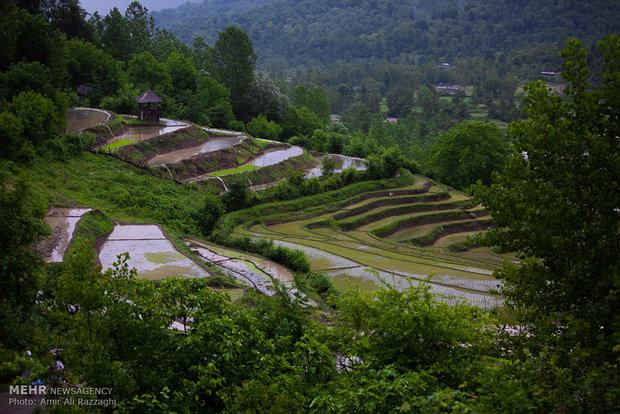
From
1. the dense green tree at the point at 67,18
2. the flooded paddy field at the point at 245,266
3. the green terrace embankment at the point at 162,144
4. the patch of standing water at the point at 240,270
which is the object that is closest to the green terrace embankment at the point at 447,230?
the flooded paddy field at the point at 245,266

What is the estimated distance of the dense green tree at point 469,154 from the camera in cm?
4056

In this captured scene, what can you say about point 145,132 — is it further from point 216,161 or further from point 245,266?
point 245,266

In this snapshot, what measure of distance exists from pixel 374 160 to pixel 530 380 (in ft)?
95.9

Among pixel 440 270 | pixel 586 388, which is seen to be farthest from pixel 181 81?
pixel 586 388

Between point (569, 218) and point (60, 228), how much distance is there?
13.9 meters

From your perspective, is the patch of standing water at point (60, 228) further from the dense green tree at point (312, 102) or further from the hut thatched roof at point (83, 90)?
the dense green tree at point (312, 102)

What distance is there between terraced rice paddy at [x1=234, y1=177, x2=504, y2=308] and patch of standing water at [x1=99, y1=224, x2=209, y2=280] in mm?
5019

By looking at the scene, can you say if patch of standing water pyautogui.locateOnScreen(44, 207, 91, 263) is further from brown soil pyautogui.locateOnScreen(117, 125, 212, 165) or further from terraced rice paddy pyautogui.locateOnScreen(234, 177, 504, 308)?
brown soil pyautogui.locateOnScreen(117, 125, 212, 165)

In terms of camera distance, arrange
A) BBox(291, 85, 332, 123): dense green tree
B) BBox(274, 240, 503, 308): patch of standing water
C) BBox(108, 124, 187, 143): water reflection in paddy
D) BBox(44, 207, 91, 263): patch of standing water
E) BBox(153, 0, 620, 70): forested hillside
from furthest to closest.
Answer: BBox(153, 0, 620, 70): forested hillside
BBox(291, 85, 332, 123): dense green tree
BBox(108, 124, 187, 143): water reflection in paddy
BBox(274, 240, 503, 308): patch of standing water
BBox(44, 207, 91, 263): patch of standing water

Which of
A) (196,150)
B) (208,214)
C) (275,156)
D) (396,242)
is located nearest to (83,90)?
(196,150)

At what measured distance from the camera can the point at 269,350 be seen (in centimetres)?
761

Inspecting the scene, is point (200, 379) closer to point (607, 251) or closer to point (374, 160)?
point (607, 251)

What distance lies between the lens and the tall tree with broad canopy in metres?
6.11

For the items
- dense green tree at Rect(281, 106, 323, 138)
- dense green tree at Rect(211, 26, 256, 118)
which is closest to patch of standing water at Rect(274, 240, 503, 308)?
dense green tree at Rect(281, 106, 323, 138)
